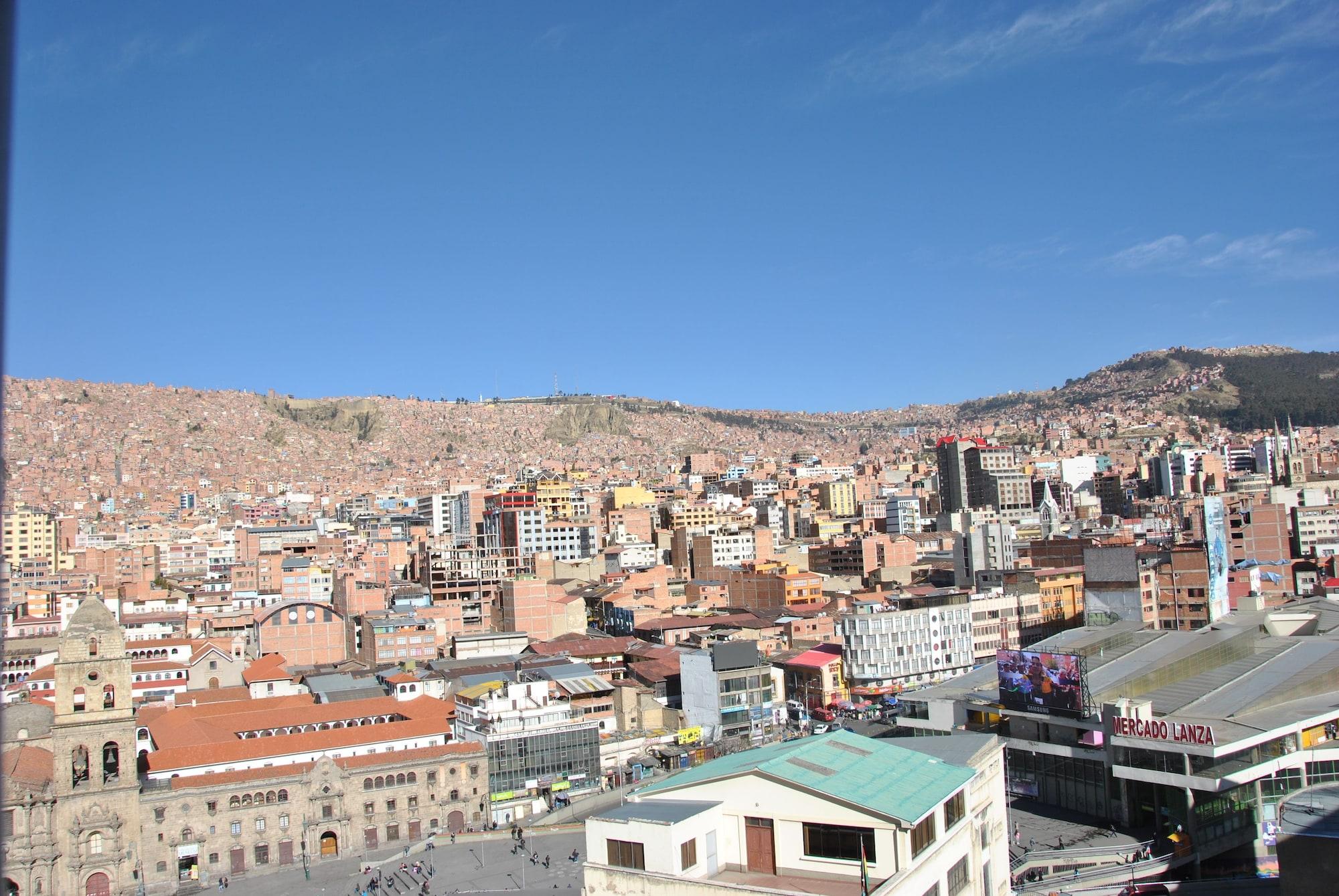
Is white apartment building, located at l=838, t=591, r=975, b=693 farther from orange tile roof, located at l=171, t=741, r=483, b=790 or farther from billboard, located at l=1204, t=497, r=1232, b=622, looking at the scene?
orange tile roof, located at l=171, t=741, r=483, b=790

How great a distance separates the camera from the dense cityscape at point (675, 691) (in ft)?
48.8

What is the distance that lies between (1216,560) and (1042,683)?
723 inches

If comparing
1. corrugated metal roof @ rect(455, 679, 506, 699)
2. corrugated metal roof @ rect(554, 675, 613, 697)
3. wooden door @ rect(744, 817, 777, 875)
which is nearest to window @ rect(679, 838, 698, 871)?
wooden door @ rect(744, 817, 777, 875)

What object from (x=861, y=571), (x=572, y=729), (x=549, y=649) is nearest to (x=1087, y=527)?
(x=861, y=571)

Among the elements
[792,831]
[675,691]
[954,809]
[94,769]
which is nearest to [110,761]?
[94,769]

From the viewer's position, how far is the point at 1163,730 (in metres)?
22.5

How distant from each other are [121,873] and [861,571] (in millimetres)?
41945

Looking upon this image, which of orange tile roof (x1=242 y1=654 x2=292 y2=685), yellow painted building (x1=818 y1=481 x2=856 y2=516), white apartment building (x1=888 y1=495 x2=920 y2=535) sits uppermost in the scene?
yellow painted building (x1=818 y1=481 x2=856 y2=516)

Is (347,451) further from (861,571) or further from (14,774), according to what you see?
(14,774)

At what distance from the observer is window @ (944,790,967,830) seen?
13898mm

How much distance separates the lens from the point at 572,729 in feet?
95.2

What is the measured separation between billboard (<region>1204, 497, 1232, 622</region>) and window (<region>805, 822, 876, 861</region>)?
1232 inches

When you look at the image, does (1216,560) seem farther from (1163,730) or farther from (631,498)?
(631,498)

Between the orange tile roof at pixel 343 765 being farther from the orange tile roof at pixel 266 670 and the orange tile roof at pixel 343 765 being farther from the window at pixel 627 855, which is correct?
the window at pixel 627 855
